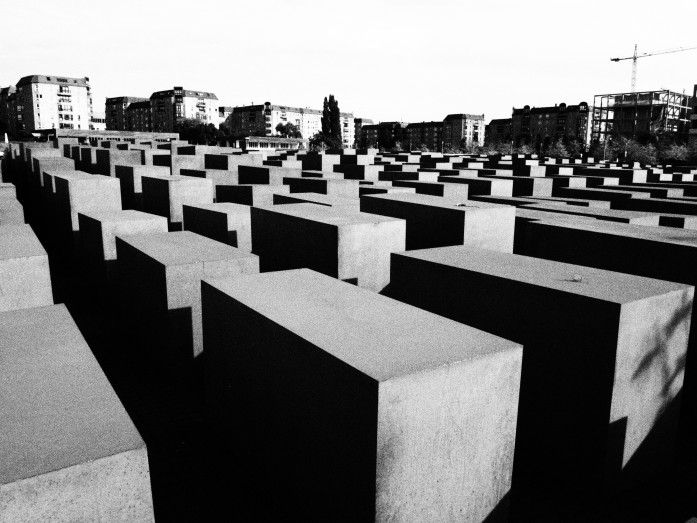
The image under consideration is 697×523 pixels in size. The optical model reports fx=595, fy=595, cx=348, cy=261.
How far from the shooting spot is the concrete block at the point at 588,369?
14.8 ft

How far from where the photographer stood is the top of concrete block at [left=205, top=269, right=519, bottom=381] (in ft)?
11.5

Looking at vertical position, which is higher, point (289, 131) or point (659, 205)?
point (289, 131)

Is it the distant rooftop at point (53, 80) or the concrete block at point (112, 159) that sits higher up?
the distant rooftop at point (53, 80)

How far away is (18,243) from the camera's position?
22.7 feet

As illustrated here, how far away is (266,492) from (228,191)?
9897 millimetres

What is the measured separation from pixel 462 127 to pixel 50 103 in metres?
97.4

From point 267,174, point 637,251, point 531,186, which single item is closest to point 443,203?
point 637,251

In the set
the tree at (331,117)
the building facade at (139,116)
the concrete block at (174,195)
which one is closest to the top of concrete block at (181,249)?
the concrete block at (174,195)

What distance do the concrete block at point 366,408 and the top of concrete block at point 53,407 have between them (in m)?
1.15

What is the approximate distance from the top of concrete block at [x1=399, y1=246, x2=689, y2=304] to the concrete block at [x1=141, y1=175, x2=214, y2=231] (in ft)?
24.7

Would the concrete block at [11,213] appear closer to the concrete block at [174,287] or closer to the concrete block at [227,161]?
the concrete block at [174,287]

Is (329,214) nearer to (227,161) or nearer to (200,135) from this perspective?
(227,161)

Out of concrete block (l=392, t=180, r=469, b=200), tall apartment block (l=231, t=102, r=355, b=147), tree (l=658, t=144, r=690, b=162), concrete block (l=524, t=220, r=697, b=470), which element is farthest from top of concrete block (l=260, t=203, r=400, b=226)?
tall apartment block (l=231, t=102, r=355, b=147)

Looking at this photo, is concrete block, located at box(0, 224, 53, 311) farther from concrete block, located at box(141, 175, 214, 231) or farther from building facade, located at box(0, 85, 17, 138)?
building facade, located at box(0, 85, 17, 138)
